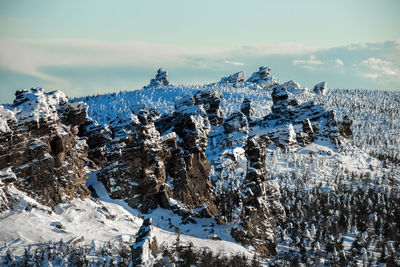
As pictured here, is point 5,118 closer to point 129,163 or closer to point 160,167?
point 129,163

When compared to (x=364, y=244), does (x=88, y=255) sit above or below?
above

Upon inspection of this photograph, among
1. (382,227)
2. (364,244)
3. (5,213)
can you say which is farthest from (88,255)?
(382,227)

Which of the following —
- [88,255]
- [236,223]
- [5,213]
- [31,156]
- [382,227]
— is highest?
[31,156]

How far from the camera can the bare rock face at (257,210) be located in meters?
109

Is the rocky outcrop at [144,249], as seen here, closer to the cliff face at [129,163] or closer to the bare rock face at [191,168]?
the cliff face at [129,163]

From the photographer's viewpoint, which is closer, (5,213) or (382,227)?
(5,213)

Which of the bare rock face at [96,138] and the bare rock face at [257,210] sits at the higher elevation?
the bare rock face at [96,138]

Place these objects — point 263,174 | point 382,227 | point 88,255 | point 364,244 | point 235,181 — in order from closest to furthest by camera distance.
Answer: point 88,255 < point 263,174 < point 364,244 < point 382,227 < point 235,181

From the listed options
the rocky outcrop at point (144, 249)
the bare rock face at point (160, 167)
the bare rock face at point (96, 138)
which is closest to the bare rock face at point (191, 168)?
the bare rock face at point (160, 167)

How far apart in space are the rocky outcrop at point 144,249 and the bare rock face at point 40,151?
24.8 m

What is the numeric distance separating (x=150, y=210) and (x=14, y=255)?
45.0m

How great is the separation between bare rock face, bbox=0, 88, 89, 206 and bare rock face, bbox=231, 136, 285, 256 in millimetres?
45338

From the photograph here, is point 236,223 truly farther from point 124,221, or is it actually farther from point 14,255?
point 14,255

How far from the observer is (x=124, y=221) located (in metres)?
93.2
